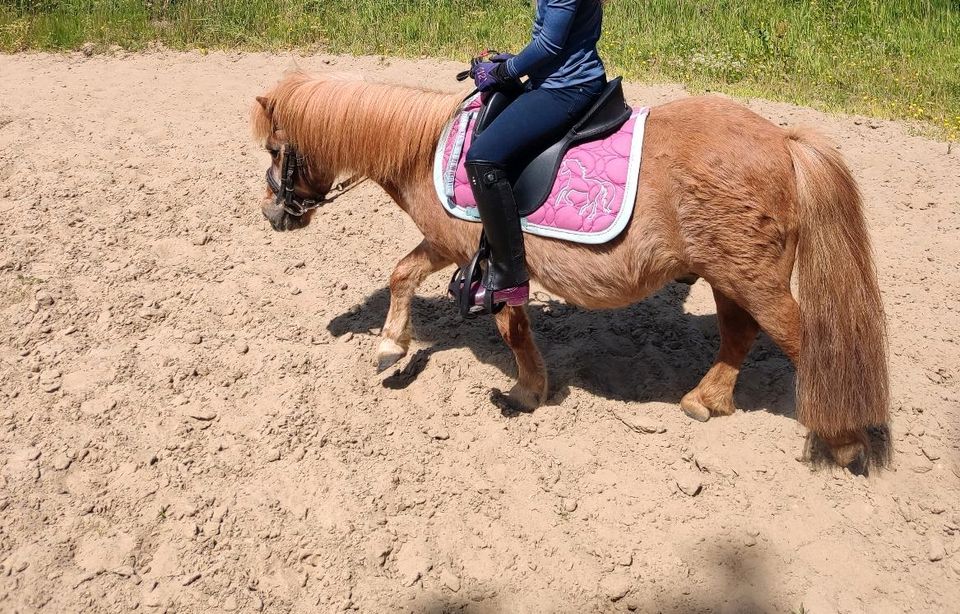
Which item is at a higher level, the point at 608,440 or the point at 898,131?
the point at 898,131

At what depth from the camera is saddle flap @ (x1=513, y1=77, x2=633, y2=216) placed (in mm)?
3818

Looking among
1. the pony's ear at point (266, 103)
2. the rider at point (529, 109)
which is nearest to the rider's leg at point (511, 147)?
the rider at point (529, 109)

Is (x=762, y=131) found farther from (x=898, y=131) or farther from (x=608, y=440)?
(x=898, y=131)

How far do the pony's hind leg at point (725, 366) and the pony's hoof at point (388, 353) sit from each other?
1.72 metres

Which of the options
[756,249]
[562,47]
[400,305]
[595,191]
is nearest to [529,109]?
[562,47]

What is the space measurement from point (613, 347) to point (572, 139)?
5.21 feet

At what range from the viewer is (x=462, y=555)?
3.73 meters

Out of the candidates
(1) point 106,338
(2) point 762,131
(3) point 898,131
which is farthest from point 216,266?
(3) point 898,131

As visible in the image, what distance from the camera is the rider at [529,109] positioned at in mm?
3637

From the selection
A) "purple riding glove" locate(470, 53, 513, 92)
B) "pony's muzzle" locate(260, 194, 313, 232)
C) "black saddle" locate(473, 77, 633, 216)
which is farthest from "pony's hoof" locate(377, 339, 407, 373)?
"purple riding glove" locate(470, 53, 513, 92)

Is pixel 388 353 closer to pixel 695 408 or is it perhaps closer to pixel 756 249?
pixel 695 408

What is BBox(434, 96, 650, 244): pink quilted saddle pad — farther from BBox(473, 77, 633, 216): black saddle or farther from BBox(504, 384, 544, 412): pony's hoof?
BBox(504, 384, 544, 412): pony's hoof

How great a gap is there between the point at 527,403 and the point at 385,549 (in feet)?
4.09

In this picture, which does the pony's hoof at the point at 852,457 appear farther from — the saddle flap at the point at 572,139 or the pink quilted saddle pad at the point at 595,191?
the saddle flap at the point at 572,139
